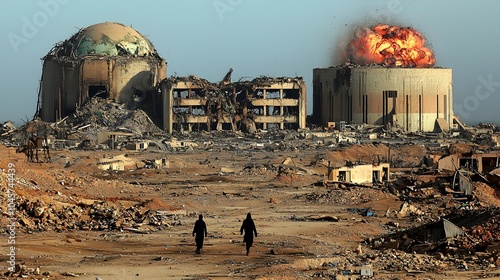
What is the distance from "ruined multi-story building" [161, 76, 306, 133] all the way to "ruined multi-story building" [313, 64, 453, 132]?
319cm

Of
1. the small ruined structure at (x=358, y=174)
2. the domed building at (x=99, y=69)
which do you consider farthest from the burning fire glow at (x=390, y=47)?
the small ruined structure at (x=358, y=174)

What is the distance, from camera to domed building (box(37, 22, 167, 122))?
80500mm

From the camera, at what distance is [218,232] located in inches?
1059

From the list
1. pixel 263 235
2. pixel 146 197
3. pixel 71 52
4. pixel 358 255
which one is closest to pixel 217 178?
pixel 146 197

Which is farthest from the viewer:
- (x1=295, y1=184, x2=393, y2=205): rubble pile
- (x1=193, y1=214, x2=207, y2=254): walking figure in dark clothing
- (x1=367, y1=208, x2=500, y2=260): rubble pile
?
(x1=295, y1=184, x2=393, y2=205): rubble pile

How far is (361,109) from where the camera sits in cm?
8181

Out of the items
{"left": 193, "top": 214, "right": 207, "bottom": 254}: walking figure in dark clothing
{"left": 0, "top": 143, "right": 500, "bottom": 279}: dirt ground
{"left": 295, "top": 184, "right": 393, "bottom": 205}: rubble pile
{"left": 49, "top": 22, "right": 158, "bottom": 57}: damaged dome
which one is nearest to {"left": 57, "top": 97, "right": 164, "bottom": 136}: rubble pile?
{"left": 49, "top": 22, "right": 158, "bottom": 57}: damaged dome

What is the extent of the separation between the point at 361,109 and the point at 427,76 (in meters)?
4.72

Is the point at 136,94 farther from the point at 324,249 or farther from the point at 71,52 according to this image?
the point at 324,249

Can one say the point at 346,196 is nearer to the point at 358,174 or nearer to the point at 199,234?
the point at 358,174

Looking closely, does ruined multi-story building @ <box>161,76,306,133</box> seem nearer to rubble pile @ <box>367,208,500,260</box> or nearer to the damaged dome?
the damaged dome

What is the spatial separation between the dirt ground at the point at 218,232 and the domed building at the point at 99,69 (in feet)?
108

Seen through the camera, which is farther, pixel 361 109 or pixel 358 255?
pixel 361 109

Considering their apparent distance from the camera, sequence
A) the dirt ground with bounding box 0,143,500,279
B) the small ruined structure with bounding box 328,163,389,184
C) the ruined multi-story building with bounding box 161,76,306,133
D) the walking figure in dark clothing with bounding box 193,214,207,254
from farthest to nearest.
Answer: the ruined multi-story building with bounding box 161,76,306,133 → the small ruined structure with bounding box 328,163,389,184 → the walking figure in dark clothing with bounding box 193,214,207,254 → the dirt ground with bounding box 0,143,500,279
